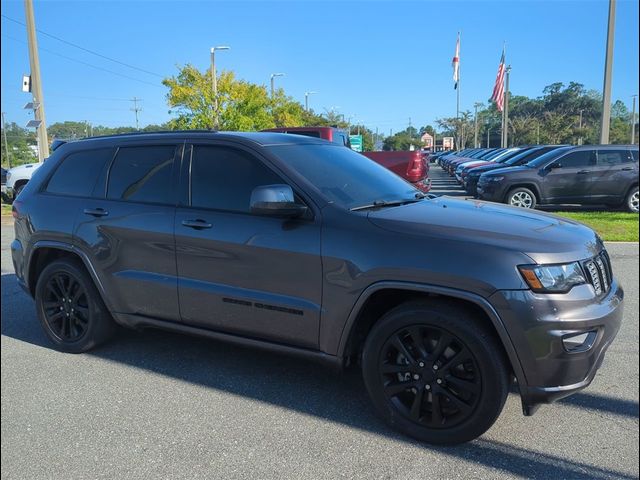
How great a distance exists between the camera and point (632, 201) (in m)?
11.6

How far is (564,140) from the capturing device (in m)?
6.21

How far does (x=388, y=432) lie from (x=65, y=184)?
3314 mm

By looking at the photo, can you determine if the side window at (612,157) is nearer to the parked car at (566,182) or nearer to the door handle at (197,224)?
the parked car at (566,182)

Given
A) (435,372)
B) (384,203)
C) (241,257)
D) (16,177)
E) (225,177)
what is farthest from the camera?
(16,177)

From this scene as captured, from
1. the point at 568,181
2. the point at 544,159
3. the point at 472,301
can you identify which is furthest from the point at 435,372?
the point at 568,181

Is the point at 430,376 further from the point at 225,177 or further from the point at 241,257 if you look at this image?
the point at 225,177

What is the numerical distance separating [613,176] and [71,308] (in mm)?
10911

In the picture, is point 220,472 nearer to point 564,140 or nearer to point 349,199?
point 349,199

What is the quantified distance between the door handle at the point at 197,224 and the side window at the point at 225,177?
129 millimetres

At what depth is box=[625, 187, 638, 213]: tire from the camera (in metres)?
11.5

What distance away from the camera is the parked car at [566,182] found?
35.3ft

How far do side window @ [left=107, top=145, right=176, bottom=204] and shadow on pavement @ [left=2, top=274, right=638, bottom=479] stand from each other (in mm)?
1302

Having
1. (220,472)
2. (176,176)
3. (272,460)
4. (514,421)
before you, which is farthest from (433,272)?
(176,176)

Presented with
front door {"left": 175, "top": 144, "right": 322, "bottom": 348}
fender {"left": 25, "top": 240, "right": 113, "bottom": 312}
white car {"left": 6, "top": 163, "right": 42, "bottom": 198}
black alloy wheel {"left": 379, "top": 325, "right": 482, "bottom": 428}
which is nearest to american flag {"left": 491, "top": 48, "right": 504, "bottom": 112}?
front door {"left": 175, "top": 144, "right": 322, "bottom": 348}
